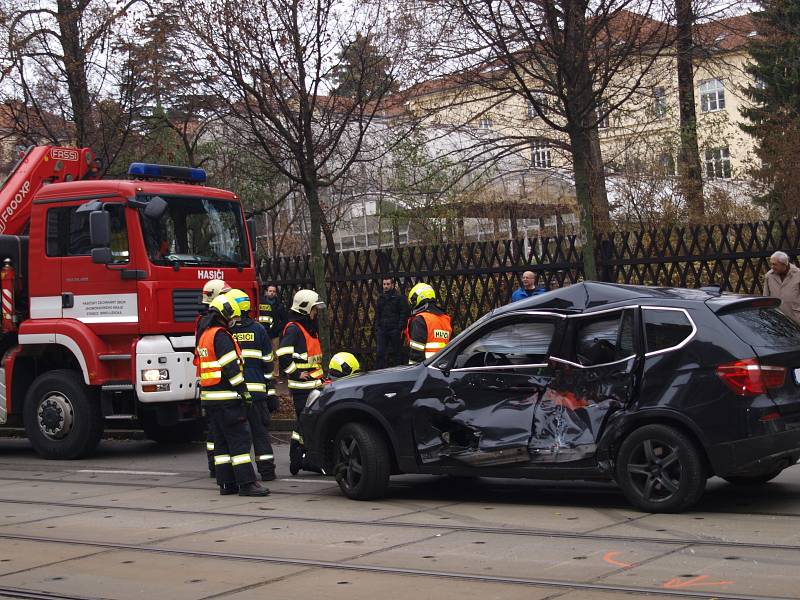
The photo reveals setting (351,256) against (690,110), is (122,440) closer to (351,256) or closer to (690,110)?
(351,256)

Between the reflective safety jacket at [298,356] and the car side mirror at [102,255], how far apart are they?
8.86 ft

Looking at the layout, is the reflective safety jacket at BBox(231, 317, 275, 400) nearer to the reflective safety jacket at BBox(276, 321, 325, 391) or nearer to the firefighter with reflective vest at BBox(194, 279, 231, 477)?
the reflective safety jacket at BBox(276, 321, 325, 391)

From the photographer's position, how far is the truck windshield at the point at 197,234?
13.6 meters

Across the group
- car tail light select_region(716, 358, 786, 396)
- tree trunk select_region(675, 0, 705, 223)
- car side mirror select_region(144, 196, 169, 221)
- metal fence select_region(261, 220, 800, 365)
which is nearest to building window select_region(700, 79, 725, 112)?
tree trunk select_region(675, 0, 705, 223)

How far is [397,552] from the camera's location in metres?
7.74

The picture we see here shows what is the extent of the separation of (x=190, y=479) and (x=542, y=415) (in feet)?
15.0

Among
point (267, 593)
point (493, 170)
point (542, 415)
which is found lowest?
point (267, 593)

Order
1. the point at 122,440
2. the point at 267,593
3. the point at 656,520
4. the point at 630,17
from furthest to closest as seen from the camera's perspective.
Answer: the point at 122,440
the point at 630,17
the point at 656,520
the point at 267,593

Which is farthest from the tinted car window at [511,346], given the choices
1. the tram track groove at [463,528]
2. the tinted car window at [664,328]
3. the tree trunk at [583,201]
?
the tree trunk at [583,201]

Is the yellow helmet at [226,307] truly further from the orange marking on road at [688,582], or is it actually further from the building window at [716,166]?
the building window at [716,166]

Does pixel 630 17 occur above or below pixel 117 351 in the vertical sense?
above

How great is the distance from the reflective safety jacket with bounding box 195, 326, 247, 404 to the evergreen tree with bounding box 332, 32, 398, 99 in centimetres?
700

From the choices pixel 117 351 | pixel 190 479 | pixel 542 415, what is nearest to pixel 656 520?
pixel 542 415

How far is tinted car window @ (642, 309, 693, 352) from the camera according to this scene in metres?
8.50
